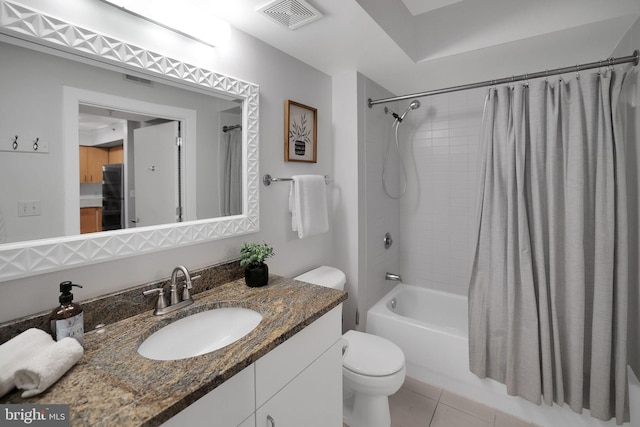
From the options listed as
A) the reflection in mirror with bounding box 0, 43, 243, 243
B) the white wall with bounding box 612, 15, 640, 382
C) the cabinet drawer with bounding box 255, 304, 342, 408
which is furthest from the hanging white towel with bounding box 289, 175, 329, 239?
the white wall with bounding box 612, 15, 640, 382

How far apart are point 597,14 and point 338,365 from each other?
211cm

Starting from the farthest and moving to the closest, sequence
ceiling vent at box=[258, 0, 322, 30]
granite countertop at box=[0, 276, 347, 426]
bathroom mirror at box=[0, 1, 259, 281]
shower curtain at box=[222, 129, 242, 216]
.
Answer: shower curtain at box=[222, 129, 242, 216] → ceiling vent at box=[258, 0, 322, 30] → bathroom mirror at box=[0, 1, 259, 281] → granite countertop at box=[0, 276, 347, 426]

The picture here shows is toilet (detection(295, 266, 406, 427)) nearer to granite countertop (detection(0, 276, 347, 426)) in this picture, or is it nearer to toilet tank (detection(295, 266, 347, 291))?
toilet tank (detection(295, 266, 347, 291))

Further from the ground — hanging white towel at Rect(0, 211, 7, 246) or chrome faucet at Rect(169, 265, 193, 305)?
hanging white towel at Rect(0, 211, 7, 246)

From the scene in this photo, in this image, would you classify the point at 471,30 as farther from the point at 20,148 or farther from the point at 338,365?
the point at 20,148

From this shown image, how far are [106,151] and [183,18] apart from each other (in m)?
0.64

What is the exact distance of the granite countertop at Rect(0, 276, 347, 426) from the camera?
24.5 inches

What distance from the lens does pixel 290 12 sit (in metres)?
1.39

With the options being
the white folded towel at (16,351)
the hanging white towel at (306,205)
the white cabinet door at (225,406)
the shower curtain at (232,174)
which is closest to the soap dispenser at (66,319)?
the white folded towel at (16,351)

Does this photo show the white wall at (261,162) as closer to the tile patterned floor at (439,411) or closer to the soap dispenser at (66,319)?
the soap dispenser at (66,319)

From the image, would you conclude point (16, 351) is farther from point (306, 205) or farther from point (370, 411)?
point (370, 411)

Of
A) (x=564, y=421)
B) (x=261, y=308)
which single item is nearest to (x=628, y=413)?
(x=564, y=421)

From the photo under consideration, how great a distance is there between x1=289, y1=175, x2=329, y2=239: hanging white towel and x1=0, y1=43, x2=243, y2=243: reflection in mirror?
423mm

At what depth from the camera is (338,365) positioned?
4.20 ft
